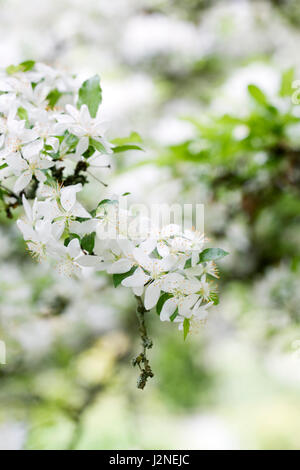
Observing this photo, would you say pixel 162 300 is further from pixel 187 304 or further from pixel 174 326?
pixel 174 326

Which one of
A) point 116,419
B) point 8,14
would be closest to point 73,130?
point 116,419

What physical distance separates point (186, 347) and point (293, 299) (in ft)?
2.06

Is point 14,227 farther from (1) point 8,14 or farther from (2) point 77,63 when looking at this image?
(1) point 8,14

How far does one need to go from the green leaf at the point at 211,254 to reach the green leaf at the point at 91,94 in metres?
0.22

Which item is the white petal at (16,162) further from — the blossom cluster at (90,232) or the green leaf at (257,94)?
the green leaf at (257,94)

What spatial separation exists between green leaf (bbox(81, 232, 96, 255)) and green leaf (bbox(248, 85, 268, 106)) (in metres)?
0.57

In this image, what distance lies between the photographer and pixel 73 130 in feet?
1.36

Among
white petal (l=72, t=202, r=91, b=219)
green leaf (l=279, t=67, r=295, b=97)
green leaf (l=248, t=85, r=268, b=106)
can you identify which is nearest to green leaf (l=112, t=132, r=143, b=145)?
white petal (l=72, t=202, r=91, b=219)

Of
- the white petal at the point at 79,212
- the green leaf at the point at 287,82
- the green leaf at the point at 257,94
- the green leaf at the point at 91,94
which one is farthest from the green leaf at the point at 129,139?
the green leaf at the point at 287,82

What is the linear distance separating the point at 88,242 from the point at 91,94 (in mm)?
197

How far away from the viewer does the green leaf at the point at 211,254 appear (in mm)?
381

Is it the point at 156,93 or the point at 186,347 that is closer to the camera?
the point at 186,347

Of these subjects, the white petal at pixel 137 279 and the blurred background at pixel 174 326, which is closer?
the white petal at pixel 137 279

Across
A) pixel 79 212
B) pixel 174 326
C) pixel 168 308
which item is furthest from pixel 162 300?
pixel 174 326
